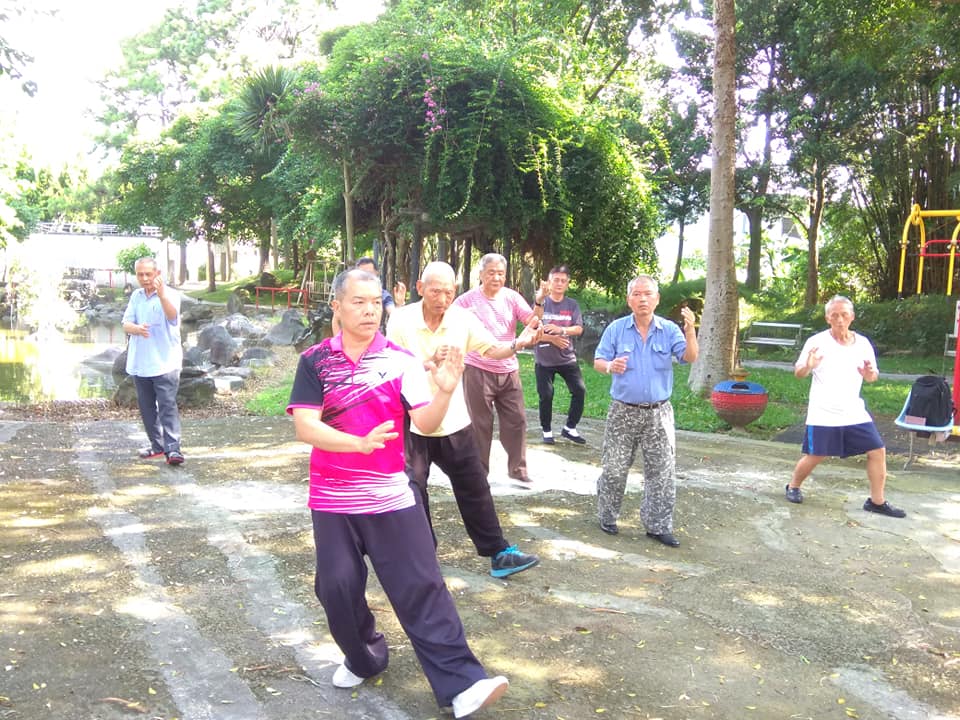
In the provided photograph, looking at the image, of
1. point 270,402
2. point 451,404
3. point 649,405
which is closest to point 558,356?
point 649,405

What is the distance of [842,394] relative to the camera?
20.5 ft

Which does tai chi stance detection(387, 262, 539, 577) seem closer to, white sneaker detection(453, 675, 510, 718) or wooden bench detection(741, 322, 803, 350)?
white sneaker detection(453, 675, 510, 718)

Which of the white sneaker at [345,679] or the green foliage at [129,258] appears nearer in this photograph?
the white sneaker at [345,679]

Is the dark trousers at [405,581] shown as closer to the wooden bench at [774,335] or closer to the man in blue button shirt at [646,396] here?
the man in blue button shirt at [646,396]

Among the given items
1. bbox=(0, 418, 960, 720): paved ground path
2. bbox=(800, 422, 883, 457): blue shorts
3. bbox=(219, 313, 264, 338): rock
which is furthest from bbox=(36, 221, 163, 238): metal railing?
bbox=(800, 422, 883, 457): blue shorts

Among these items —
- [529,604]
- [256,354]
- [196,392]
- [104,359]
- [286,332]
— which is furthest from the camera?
[286,332]

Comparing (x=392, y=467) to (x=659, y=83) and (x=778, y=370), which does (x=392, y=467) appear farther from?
(x=659, y=83)

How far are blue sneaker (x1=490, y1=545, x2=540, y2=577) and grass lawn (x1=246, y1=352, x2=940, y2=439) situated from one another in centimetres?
516

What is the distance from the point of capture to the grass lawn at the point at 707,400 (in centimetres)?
993

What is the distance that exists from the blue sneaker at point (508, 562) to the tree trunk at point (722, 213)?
22.3 ft

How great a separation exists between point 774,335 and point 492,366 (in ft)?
50.6

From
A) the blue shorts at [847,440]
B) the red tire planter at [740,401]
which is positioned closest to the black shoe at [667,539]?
the blue shorts at [847,440]

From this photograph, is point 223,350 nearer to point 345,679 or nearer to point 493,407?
point 493,407

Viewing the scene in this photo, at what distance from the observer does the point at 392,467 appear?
3.25 m
